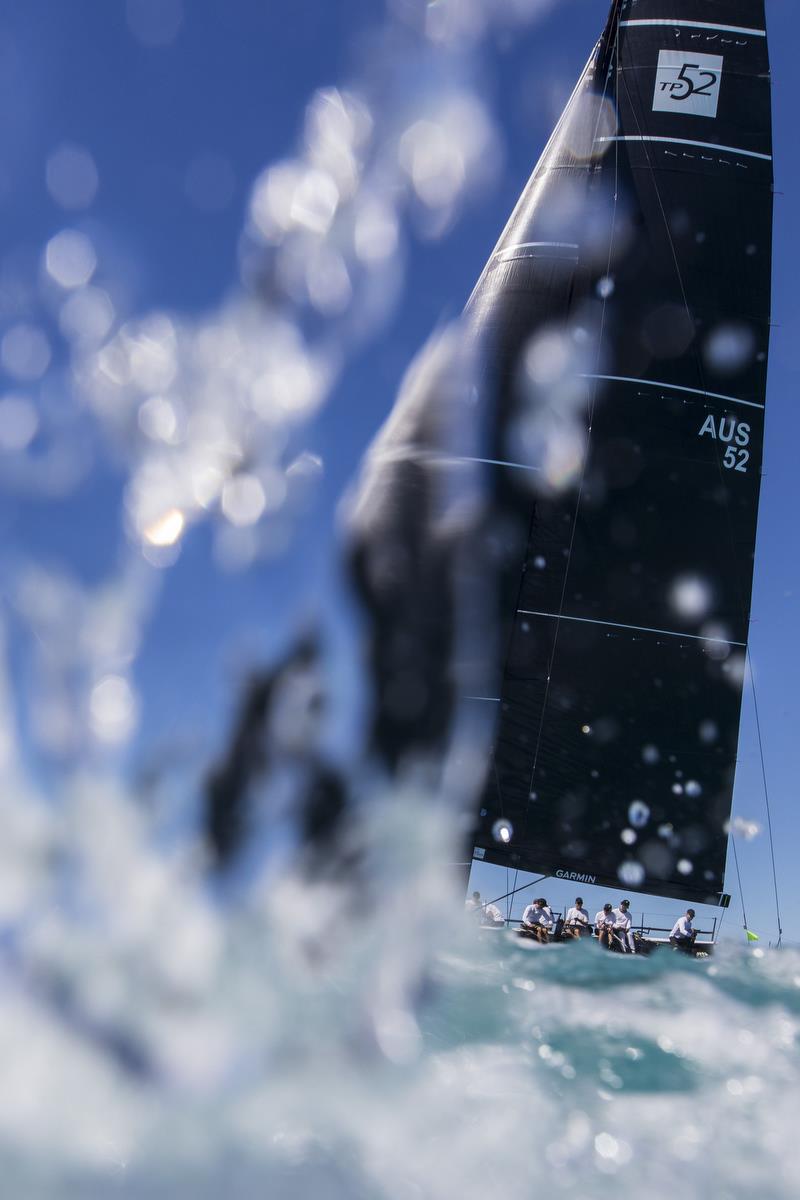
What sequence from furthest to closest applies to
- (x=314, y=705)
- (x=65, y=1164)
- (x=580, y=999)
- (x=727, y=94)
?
(x=727, y=94), (x=314, y=705), (x=580, y=999), (x=65, y=1164)

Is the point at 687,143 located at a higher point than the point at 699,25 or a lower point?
lower

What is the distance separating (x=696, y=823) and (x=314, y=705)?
4.87 metres

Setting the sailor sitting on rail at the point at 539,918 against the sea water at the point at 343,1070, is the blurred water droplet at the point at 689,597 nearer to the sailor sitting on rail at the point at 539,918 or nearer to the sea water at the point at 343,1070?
the sailor sitting on rail at the point at 539,918

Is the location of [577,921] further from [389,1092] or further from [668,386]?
[389,1092]

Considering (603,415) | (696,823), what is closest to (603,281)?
(603,415)

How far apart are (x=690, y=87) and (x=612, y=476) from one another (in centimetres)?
462

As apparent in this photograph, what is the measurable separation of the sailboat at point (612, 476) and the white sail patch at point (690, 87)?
0.02 meters

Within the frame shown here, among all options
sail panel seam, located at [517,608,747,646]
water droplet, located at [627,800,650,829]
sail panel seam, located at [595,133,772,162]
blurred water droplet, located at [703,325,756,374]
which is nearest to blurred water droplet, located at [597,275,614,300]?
blurred water droplet, located at [703,325,756,374]

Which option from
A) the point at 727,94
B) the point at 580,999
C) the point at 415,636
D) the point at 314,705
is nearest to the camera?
the point at 580,999

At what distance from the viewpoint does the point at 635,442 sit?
10.3m

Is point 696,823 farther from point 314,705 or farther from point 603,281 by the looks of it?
point 603,281

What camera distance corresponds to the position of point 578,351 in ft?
33.9

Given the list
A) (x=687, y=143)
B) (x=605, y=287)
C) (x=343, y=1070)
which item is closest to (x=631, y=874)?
(x=605, y=287)

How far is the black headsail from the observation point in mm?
9562
